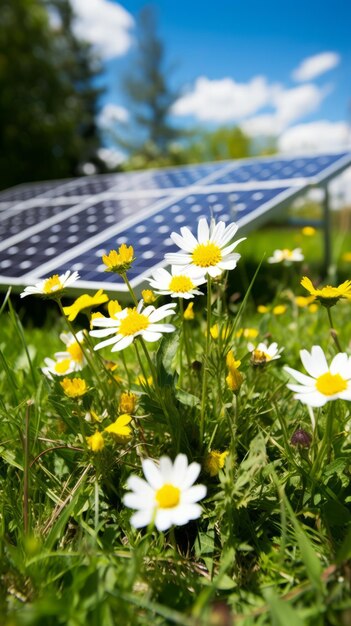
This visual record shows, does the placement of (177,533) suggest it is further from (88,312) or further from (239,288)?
(239,288)

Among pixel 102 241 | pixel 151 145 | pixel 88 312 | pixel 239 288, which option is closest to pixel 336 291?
pixel 88 312

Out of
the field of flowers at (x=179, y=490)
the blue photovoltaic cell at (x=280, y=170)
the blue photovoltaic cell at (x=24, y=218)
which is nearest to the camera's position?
the field of flowers at (x=179, y=490)

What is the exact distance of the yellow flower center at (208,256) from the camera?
1.11 m

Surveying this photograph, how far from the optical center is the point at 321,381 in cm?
101

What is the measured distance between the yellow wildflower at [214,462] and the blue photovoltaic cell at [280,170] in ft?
10.3

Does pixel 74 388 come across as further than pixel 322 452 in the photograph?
Yes

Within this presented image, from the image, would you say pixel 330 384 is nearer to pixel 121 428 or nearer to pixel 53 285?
pixel 121 428

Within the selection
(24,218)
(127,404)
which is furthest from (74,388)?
(24,218)

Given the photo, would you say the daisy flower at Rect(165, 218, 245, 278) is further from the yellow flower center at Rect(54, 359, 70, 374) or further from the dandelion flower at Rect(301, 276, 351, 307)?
the yellow flower center at Rect(54, 359, 70, 374)

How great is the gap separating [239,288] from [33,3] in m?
15.6

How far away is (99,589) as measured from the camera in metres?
0.89

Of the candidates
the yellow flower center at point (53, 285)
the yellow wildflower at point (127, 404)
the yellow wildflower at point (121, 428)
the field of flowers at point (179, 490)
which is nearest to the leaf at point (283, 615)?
the field of flowers at point (179, 490)

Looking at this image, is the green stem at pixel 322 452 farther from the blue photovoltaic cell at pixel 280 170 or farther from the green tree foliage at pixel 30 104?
the green tree foliage at pixel 30 104

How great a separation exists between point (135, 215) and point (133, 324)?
7.72ft
